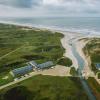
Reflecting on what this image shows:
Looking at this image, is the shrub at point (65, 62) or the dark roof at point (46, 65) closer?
the dark roof at point (46, 65)

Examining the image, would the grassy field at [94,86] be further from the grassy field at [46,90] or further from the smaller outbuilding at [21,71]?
the smaller outbuilding at [21,71]

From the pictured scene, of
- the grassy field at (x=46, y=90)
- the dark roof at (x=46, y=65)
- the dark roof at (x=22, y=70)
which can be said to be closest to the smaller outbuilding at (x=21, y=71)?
the dark roof at (x=22, y=70)

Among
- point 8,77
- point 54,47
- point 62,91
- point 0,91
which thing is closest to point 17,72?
point 8,77

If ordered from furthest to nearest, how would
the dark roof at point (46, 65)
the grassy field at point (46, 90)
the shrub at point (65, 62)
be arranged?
the shrub at point (65, 62) < the dark roof at point (46, 65) < the grassy field at point (46, 90)

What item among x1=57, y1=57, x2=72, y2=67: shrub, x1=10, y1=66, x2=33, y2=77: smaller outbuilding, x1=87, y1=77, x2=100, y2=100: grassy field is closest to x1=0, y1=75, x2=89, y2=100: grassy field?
x1=87, y1=77, x2=100, y2=100: grassy field

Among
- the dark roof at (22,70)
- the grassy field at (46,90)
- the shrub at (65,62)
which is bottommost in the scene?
the grassy field at (46,90)

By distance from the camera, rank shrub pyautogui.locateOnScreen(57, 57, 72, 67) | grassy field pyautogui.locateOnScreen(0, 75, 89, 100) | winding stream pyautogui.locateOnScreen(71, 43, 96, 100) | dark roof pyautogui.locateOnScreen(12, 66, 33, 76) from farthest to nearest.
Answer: shrub pyautogui.locateOnScreen(57, 57, 72, 67) → dark roof pyautogui.locateOnScreen(12, 66, 33, 76) → winding stream pyautogui.locateOnScreen(71, 43, 96, 100) → grassy field pyautogui.locateOnScreen(0, 75, 89, 100)

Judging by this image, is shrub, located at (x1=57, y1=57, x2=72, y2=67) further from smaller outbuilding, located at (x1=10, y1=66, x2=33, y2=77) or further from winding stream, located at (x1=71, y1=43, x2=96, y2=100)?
smaller outbuilding, located at (x1=10, y1=66, x2=33, y2=77)

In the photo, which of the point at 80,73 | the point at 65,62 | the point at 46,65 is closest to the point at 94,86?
the point at 80,73

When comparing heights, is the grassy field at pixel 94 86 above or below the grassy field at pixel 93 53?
below

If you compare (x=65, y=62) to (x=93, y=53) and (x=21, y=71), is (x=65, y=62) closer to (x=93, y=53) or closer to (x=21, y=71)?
(x=93, y=53)
